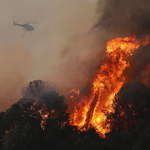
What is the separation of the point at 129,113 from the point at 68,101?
21709 millimetres

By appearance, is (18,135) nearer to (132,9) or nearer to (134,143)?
(134,143)

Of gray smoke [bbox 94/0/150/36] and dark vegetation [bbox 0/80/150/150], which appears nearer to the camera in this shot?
dark vegetation [bbox 0/80/150/150]

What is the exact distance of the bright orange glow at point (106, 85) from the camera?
7064 centimetres

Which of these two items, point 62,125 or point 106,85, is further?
point 106,85

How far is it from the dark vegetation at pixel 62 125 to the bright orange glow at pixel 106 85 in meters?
5.42

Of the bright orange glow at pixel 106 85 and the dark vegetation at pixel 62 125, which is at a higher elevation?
the bright orange glow at pixel 106 85

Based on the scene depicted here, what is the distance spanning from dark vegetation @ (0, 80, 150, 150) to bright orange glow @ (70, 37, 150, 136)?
17.8ft

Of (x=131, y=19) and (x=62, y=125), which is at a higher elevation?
(x=131, y=19)

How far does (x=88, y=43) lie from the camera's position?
290ft

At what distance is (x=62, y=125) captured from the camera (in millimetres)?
63281

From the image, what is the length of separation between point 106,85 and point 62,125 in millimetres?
18802

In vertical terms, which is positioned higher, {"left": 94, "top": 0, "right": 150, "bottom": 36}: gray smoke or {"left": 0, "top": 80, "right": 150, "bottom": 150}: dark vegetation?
{"left": 94, "top": 0, "right": 150, "bottom": 36}: gray smoke

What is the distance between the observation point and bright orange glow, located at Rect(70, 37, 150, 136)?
232 ft

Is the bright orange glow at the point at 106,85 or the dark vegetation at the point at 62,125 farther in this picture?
the bright orange glow at the point at 106,85
